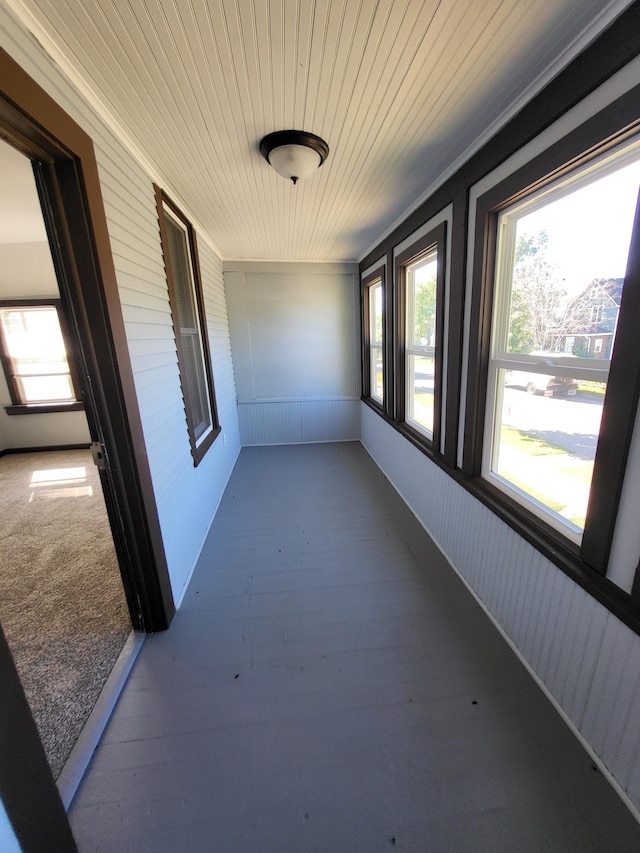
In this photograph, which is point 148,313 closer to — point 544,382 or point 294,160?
point 294,160

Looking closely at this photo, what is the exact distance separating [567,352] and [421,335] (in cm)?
148

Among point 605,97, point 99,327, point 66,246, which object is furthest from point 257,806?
point 605,97

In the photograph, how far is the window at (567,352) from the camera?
106cm

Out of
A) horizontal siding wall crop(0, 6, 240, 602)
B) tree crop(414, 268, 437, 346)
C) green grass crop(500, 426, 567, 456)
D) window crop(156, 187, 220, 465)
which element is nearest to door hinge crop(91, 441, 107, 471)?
horizontal siding wall crop(0, 6, 240, 602)

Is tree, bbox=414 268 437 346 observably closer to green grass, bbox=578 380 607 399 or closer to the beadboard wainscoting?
green grass, bbox=578 380 607 399

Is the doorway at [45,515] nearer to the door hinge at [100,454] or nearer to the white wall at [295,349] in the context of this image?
the door hinge at [100,454]

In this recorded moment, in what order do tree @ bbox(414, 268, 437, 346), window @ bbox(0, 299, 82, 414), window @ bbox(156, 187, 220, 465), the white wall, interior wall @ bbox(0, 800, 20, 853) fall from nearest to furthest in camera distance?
interior wall @ bbox(0, 800, 20, 853) → window @ bbox(156, 187, 220, 465) → tree @ bbox(414, 268, 437, 346) → the white wall → window @ bbox(0, 299, 82, 414)

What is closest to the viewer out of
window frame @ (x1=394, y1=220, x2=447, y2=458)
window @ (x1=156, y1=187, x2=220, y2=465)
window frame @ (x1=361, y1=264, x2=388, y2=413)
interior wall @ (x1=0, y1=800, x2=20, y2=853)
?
interior wall @ (x1=0, y1=800, x2=20, y2=853)

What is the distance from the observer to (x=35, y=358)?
4.47 meters

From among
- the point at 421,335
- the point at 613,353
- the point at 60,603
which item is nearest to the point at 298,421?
the point at 421,335

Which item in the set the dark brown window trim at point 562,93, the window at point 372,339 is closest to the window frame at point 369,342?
the window at point 372,339

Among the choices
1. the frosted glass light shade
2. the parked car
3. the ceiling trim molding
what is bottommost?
Result: the parked car

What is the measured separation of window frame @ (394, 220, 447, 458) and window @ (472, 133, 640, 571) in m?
0.44

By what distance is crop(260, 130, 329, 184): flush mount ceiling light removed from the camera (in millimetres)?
1594
